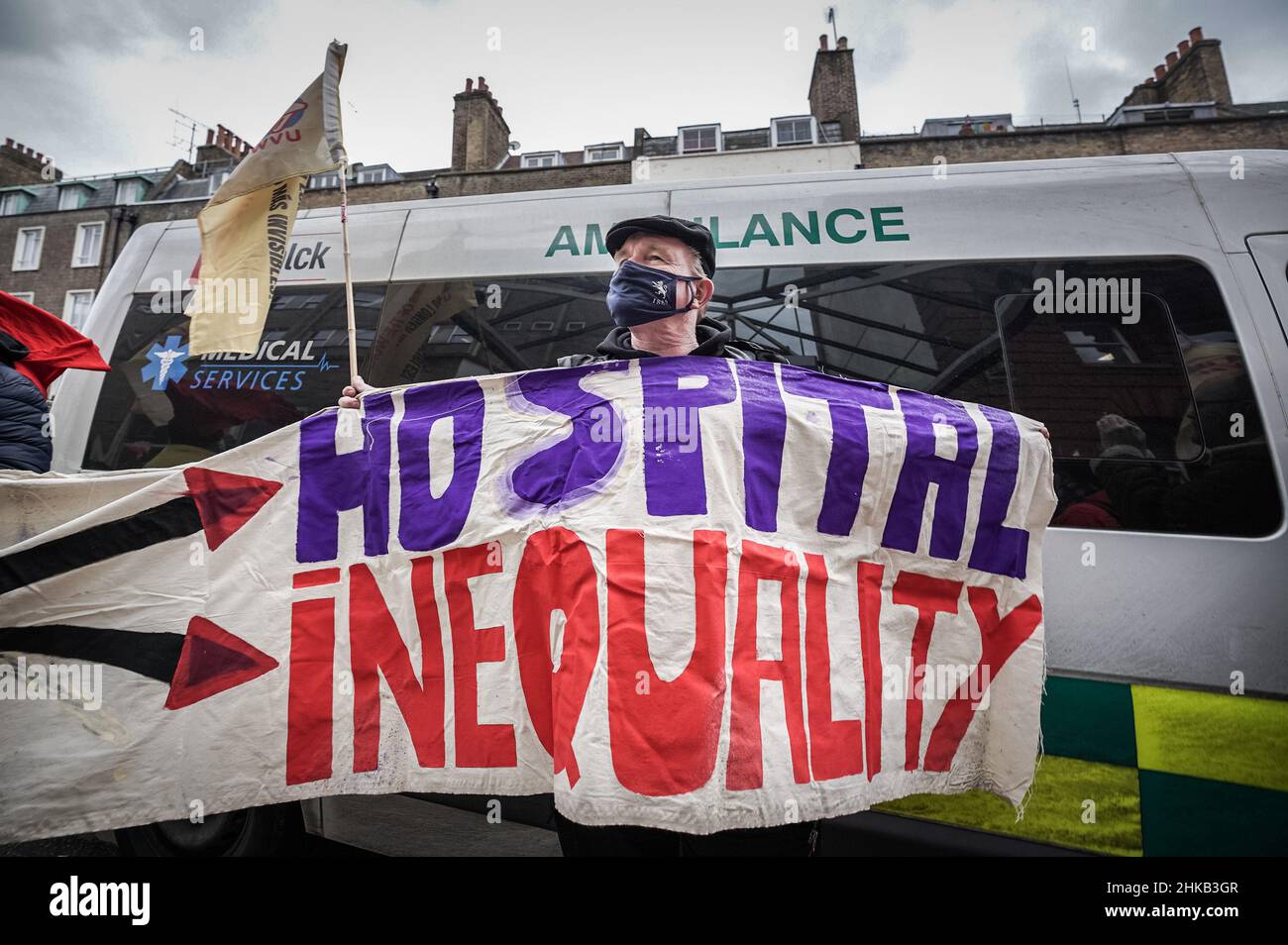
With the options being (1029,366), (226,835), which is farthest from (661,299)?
(226,835)

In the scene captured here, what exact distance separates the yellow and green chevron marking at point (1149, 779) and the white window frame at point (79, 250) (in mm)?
30650

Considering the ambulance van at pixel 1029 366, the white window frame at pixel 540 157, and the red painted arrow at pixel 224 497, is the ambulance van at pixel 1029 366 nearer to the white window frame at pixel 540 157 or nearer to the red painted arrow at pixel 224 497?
the red painted arrow at pixel 224 497

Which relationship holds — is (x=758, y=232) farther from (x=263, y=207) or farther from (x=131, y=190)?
(x=131, y=190)

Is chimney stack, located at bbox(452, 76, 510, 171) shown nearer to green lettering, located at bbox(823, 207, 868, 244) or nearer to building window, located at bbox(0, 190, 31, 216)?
green lettering, located at bbox(823, 207, 868, 244)

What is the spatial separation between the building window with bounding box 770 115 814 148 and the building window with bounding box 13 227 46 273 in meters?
27.1

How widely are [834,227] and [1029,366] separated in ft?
2.93

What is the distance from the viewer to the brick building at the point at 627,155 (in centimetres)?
1541

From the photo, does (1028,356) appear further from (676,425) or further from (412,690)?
(412,690)

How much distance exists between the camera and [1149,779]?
190 centimetres

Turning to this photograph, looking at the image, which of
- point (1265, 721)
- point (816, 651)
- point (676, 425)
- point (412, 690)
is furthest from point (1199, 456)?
point (412, 690)

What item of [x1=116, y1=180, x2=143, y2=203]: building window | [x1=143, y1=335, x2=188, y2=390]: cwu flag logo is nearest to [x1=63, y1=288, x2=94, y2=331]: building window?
[x1=116, y1=180, x2=143, y2=203]: building window

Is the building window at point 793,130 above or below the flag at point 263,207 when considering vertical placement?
above

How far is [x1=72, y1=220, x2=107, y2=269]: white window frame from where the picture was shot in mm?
23131

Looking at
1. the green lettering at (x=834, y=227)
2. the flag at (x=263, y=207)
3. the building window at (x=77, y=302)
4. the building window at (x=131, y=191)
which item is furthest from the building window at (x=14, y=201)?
the green lettering at (x=834, y=227)
